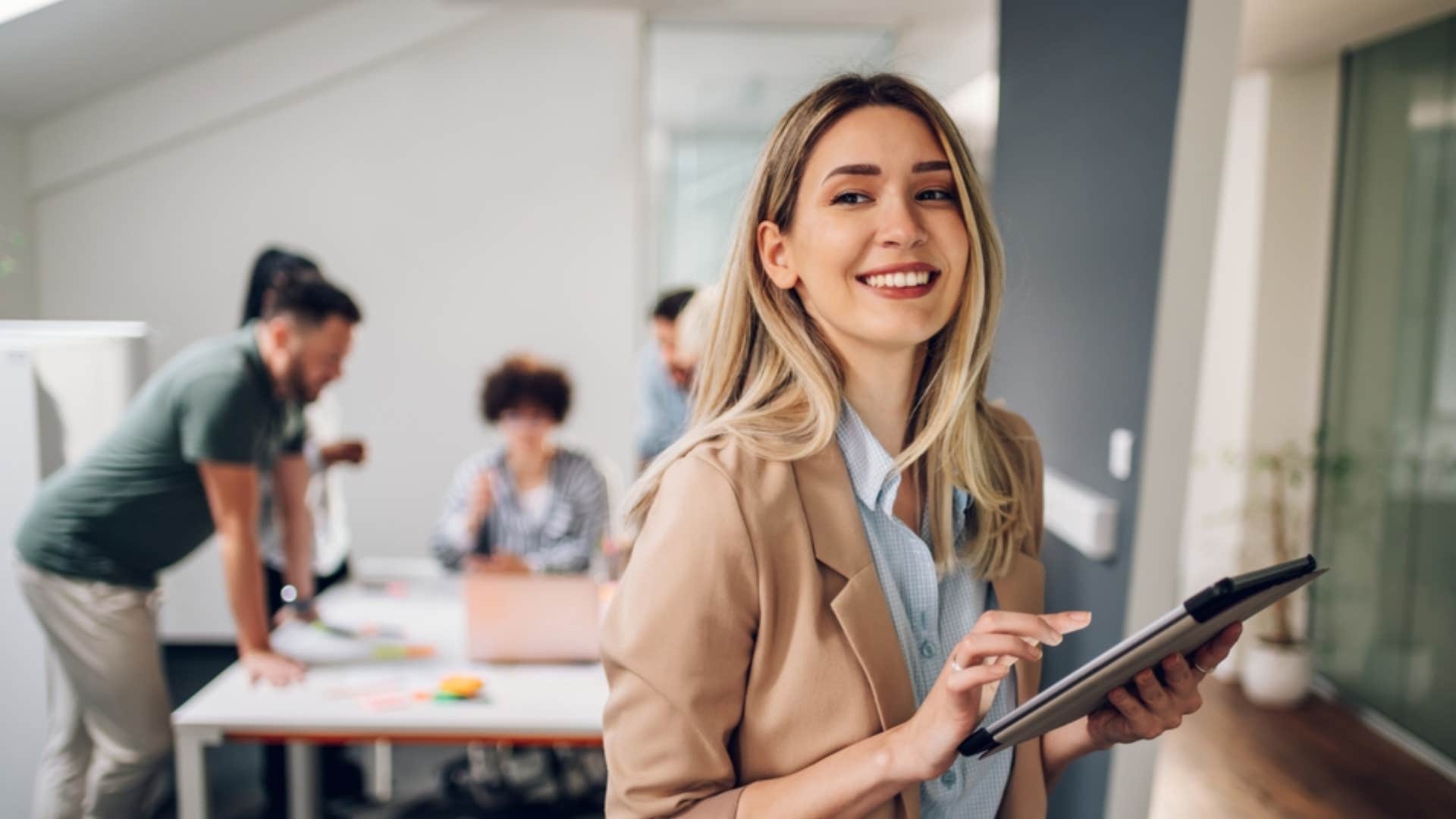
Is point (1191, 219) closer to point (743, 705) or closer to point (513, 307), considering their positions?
point (743, 705)

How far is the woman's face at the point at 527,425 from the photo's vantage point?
3355 mm

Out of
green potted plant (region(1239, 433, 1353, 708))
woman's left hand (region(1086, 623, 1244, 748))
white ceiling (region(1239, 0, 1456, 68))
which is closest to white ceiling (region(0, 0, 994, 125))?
woman's left hand (region(1086, 623, 1244, 748))

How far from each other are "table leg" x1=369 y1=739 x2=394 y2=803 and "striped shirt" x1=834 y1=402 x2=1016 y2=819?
2611 millimetres

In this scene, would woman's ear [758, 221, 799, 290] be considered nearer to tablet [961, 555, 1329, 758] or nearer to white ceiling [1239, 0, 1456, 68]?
tablet [961, 555, 1329, 758]

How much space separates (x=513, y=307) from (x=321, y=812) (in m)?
2.36

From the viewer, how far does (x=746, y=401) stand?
3.10 feet

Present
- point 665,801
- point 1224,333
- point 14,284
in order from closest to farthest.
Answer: point 665,801 < point 14,284 < point 1224,333

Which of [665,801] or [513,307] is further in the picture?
[513,307]

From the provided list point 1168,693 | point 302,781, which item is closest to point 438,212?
point 302,781

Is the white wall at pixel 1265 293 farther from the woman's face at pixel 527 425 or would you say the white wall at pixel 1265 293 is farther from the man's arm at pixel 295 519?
the man's arm at pixel 295 519

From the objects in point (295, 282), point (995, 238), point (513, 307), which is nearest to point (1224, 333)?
point (513, 307)

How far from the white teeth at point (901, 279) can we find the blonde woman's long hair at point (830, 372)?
46 mm

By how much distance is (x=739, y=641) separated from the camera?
87 cm

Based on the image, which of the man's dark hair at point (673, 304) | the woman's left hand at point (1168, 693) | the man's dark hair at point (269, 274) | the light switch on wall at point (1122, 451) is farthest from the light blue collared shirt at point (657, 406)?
the woman's left hand at point (1168, 693)
